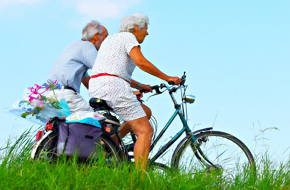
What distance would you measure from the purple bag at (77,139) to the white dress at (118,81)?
0.37m

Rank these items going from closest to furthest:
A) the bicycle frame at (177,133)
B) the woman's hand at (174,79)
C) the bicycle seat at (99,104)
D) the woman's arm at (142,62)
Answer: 1. the woman's arm at (142,62)
2. the bicycle seat at (99,104)
3. the woman's hand at (174,79)
4. the bicycle frame at (177,133)

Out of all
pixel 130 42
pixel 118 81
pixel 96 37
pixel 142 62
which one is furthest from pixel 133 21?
pixel 96 37

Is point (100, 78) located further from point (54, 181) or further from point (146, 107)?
point (54, 181)

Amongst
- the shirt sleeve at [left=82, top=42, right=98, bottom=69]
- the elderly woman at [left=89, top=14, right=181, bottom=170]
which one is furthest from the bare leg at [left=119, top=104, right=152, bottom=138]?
the shirt sleeve at [left=82, top=42, right=98, bottom=69]

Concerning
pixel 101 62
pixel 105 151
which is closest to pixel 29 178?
pixel 105 151

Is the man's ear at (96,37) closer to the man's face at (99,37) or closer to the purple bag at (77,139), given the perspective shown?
the man's face at (99,37)

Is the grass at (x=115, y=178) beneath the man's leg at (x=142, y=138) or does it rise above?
beneath

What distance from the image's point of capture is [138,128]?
6695 mm

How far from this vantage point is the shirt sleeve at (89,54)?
7629 millimetres

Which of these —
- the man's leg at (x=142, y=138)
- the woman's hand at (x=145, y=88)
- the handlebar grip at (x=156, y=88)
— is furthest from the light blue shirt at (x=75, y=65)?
the man's leg at (x=142, y=138)

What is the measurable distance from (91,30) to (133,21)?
124cm

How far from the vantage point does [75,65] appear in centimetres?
781

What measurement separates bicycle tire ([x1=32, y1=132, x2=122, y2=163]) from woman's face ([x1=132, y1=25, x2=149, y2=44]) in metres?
1.15

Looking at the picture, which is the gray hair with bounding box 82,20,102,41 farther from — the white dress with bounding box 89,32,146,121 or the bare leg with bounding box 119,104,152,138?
the bare leg with bounding box 119,104,152,138
